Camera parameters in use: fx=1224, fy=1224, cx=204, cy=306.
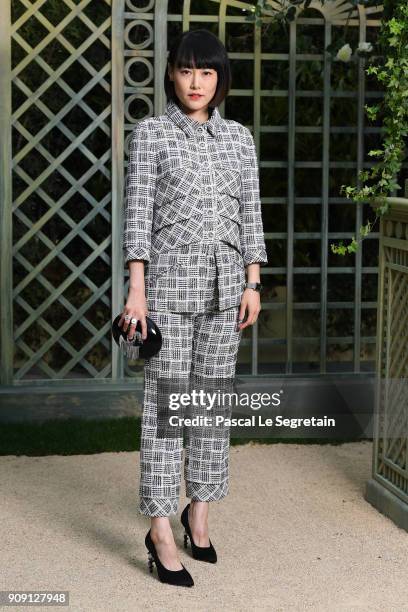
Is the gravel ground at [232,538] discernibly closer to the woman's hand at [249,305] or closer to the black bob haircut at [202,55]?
the woman's hand at [249,305]

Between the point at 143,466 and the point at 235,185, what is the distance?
969 mm

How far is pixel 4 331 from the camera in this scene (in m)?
6.02

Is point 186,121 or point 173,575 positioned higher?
point 186,121

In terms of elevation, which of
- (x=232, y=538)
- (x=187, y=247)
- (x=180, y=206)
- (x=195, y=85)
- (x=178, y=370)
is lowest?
(x=232, y=538)

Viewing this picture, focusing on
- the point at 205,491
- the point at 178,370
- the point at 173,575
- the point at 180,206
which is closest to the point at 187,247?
the point at 180,206

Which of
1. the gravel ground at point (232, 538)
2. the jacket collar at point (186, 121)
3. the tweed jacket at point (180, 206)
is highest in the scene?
the jacket collar at point (186, 121)

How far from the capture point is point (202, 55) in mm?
3893

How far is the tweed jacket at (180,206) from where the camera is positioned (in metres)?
3.88

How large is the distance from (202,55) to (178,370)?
1012mm

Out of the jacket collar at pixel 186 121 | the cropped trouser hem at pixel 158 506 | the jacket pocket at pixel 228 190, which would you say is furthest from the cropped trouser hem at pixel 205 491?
the jacket collar at pixel 186 121

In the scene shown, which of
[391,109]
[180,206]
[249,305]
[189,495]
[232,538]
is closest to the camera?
[180,206]

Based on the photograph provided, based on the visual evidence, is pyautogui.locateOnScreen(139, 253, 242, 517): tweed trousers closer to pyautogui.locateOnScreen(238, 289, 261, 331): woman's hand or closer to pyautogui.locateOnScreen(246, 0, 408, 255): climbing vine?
pyautogui.locateOnScreen(238, 289, 261, 331): woman's hand

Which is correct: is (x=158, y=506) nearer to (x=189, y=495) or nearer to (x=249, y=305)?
(x=189, y=495)

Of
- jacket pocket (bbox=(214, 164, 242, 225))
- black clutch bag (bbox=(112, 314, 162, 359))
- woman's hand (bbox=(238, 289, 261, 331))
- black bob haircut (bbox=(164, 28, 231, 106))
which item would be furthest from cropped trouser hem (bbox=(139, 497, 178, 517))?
black bob haircut (bbox=(164, 28, 231, 106))
